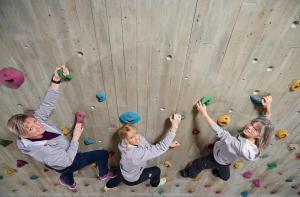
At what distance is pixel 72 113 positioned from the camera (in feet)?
6.13

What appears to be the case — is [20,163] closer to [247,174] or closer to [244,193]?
[247,174]

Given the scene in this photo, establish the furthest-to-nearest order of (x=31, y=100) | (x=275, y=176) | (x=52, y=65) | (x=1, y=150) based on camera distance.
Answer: (x=275, y=176)
(x=1, y=150)
(x=31, y=100)
(x=52, y=65)

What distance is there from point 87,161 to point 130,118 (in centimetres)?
59

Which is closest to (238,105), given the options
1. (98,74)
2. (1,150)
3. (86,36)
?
(98,74)

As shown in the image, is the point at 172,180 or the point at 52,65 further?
the point at 172,180

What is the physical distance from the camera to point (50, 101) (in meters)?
1.70

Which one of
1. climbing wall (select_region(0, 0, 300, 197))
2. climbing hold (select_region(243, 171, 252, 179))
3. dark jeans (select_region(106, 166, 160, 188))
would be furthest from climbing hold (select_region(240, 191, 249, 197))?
dark jeans (select_region(106, 166, 160, 188))

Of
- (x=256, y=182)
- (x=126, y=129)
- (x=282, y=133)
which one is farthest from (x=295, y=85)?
(x=256, y=182)

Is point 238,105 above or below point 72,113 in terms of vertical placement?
above

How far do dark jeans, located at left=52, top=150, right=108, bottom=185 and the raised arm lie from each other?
497mm

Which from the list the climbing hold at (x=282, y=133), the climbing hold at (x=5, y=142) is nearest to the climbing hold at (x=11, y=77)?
the climbing hold at (x=5, y=142)

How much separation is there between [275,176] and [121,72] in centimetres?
210

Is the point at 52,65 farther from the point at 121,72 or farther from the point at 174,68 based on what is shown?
the point at 174,68

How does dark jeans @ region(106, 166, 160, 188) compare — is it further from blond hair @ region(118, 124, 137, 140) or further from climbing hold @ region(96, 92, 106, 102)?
climbing hold @ region(96, 92, 106, 102)
